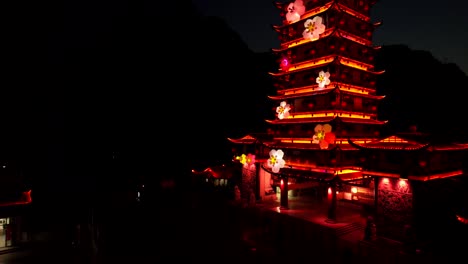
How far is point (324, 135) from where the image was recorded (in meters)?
14.2

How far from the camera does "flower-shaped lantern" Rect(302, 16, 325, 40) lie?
49.0ft

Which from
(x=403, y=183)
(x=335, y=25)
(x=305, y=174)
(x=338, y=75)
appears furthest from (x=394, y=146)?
(x=335, y=25)

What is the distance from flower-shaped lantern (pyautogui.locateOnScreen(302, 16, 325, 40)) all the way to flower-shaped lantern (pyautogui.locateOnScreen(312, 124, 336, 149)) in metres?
5.11

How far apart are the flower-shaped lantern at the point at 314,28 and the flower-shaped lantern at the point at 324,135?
5111 mm

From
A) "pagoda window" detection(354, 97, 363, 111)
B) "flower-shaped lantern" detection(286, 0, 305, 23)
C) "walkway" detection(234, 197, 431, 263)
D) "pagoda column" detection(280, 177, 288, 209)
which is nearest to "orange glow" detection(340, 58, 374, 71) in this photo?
"pagoda window" detection(354, 97, 363, 111)

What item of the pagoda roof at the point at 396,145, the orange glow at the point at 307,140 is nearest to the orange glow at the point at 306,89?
the orange glow at the point at 307,140

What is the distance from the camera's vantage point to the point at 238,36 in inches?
1871

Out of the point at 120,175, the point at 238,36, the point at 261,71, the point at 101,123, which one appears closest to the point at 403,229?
the point at 120,175

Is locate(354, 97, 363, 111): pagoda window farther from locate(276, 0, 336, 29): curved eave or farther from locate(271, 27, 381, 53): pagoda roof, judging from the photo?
locate(276, 0, 336, 29): curved eave

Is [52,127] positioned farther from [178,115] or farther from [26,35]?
[178,115]

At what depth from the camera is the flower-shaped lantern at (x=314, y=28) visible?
49.0 feet

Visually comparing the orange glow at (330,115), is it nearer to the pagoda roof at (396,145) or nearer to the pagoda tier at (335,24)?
the pagoda roof at (396,145)

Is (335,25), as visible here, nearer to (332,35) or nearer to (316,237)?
(332,35)

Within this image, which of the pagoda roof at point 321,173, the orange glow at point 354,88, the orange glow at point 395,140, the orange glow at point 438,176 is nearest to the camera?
the orange glow at point 438,176
